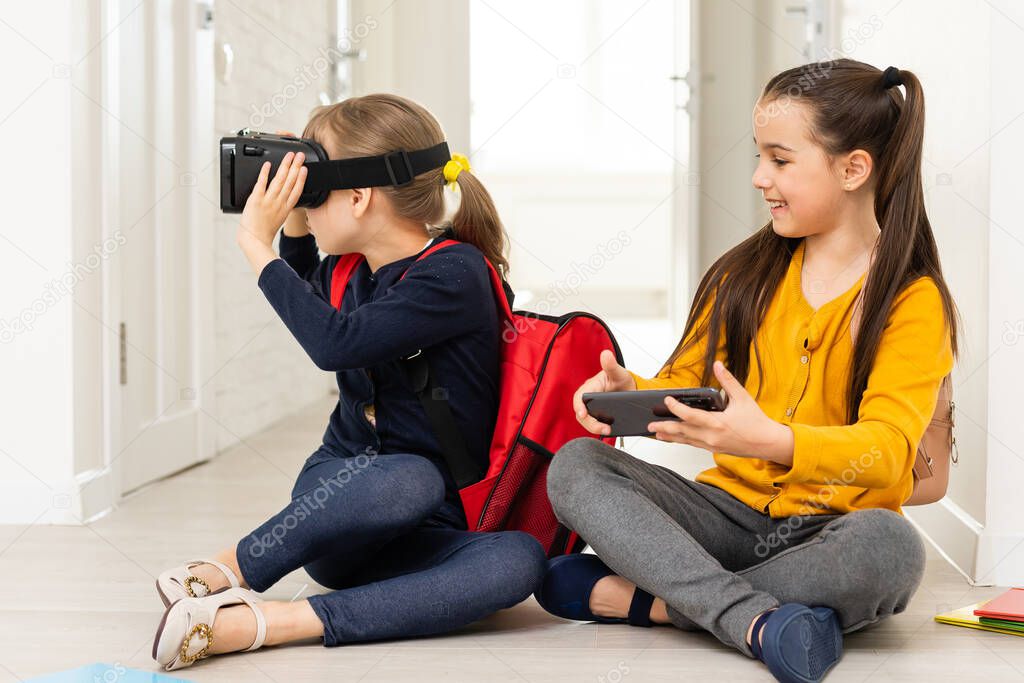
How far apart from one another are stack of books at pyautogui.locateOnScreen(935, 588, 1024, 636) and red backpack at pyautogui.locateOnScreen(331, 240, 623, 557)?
470 mm

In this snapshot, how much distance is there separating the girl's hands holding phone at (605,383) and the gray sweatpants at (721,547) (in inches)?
2.4

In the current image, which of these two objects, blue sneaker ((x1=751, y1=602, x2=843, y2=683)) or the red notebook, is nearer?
blue sneaker ((x1=751, y1=602, x2=843, y2=683))

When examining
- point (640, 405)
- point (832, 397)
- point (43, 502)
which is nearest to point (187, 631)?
point (640, 405)

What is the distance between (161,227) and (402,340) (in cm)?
117

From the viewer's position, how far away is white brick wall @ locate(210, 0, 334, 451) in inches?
103

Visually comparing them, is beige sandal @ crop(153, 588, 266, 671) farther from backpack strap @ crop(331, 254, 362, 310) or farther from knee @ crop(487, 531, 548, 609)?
backpack strap @ crop(331, 254, 362, 310)

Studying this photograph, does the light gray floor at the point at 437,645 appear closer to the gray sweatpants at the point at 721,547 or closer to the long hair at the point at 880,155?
the gray sweatpants at the point at 721,547

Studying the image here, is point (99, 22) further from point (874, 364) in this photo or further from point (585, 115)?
point (585, 115)

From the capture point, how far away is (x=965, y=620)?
127 cm

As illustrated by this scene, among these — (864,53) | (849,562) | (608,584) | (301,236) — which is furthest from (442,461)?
(864,53)

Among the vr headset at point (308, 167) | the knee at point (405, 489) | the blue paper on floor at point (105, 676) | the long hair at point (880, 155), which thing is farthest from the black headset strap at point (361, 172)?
the blue paper on floor at point (105, 676)

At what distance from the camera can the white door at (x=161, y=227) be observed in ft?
6.66

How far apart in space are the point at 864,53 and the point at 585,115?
12.5 feet

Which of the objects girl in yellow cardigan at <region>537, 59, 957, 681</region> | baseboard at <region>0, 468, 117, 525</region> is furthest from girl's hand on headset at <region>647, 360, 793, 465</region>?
baseboard at <region>0, 468, 117, 525</region>
